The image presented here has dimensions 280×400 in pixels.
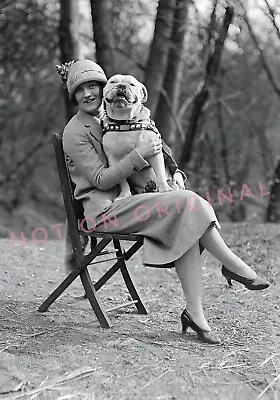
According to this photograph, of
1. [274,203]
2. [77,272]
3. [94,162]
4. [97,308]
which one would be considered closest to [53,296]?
[77,272]

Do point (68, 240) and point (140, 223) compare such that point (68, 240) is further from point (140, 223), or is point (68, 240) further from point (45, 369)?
point (45, 369)

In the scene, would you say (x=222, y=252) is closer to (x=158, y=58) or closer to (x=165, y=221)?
(x=165, y=221)

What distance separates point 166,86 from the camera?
8.89 m

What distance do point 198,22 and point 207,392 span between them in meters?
6.29

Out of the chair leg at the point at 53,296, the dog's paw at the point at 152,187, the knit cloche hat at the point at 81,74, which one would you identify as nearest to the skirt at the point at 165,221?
the dog's paw at the point at 152,187

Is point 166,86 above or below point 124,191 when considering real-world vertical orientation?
below

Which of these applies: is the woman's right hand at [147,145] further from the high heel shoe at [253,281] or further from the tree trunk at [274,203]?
the tree trunk at [274,203]

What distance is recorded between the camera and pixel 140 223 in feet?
13.1

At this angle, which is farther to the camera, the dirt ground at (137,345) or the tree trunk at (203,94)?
the tree trunk at (203,94)

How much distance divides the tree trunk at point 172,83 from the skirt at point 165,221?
4606 millimetres

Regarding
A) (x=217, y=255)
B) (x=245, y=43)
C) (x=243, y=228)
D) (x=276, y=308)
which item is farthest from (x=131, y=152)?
(x=245, y=43)

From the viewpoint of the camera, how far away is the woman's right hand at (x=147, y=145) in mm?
4023

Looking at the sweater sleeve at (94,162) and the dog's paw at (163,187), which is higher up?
the sweater sleeve at (94,162)

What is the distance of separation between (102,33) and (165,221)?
4.88 meters
